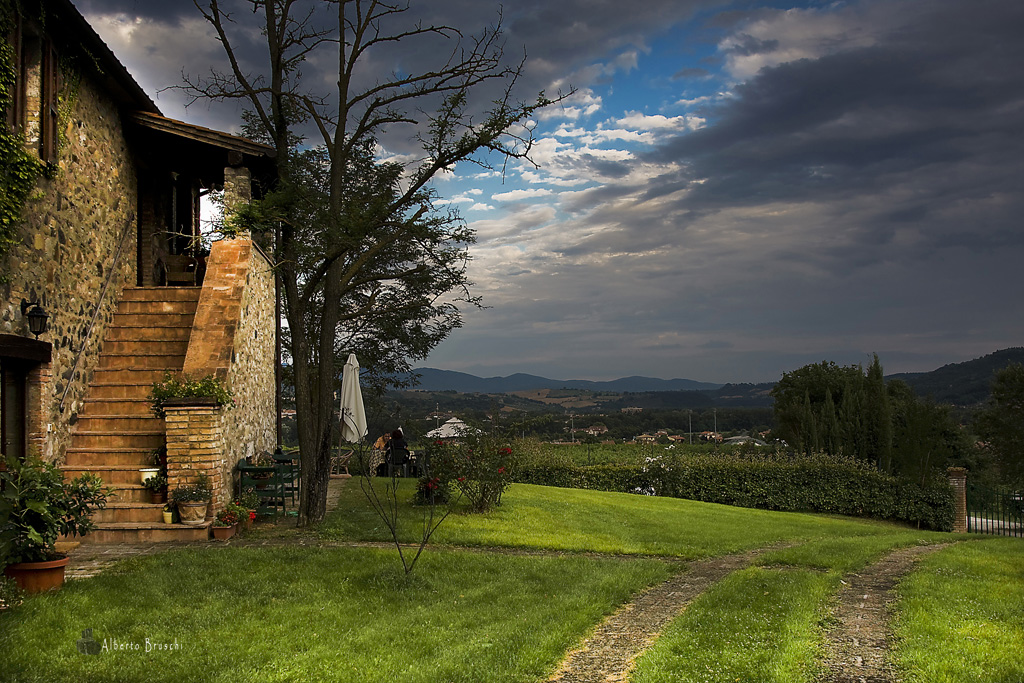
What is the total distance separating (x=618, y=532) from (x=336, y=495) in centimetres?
587

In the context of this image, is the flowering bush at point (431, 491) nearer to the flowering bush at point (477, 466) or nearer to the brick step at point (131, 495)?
the flowering bush at point (477, 466)

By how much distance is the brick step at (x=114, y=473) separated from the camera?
9.16m

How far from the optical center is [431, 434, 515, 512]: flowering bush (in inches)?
450

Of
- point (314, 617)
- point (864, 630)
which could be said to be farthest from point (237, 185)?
point (864, 630)

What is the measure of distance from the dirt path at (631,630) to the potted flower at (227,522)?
5.48 m

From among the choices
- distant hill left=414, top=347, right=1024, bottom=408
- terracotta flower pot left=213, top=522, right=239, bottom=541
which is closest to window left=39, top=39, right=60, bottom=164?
terracotta flower pot left=213, top=522, right=239, bottom=541

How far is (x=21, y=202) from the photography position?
8.15 meters

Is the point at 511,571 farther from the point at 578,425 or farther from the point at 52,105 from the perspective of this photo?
the point at 578,425

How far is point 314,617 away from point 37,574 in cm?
235

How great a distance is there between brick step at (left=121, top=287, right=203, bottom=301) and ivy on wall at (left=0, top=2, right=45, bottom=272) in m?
3.62

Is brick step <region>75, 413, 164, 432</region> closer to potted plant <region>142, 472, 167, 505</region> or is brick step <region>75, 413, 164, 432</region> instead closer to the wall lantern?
potted plant <region>142, 472, 167, 505</region>

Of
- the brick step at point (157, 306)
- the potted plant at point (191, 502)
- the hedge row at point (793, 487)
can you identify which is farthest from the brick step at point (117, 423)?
the hedge row at point (793, 487)

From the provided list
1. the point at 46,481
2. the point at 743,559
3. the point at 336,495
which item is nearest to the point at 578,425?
the point at 336,495

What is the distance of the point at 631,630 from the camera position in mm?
5715
